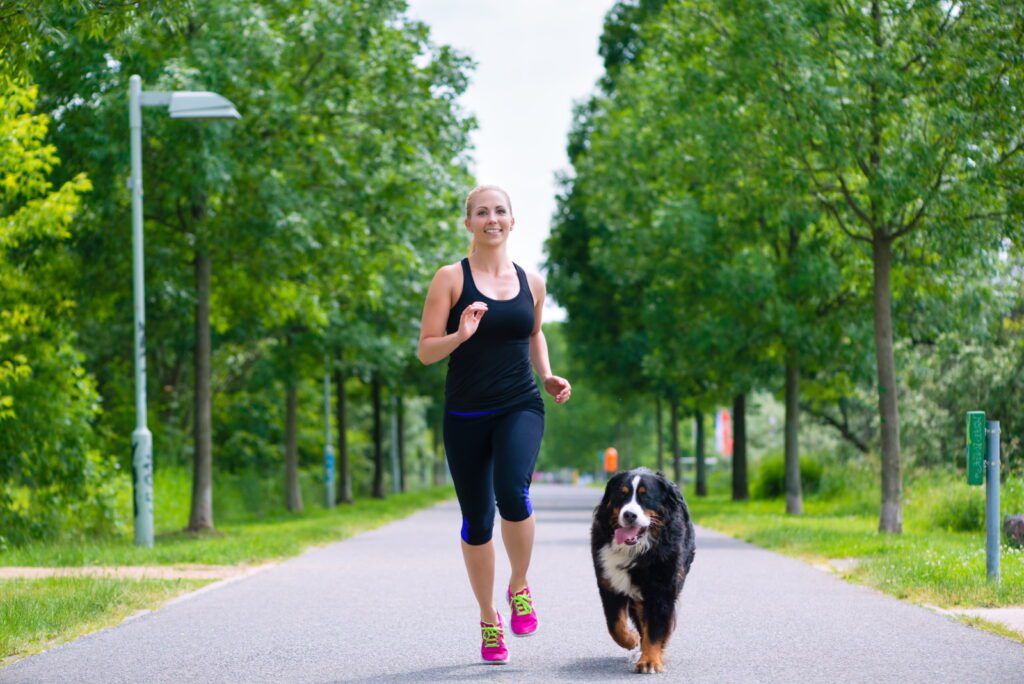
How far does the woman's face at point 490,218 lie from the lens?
6.95 meters

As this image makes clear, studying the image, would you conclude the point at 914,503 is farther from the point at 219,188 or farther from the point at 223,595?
the point at 223,595

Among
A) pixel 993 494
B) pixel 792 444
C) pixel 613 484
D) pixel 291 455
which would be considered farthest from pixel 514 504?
pixel 291 455

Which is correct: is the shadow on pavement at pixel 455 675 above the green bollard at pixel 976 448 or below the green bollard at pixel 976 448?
below

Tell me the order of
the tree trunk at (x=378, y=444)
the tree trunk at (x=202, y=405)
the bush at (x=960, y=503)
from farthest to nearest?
the tree trunk at (x=378, y=444), the tree trunk at (x=202, y=405), the bush at (x=960, y=503)

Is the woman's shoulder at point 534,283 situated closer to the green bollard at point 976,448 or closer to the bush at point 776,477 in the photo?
the green bollard at point 976,448

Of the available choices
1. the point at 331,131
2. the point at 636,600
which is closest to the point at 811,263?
the point at 331,131

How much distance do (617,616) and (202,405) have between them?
14798mm

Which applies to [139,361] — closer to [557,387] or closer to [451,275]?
[451,275]

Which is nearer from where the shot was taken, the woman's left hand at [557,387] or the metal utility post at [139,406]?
the woman's left hand at [557,387]

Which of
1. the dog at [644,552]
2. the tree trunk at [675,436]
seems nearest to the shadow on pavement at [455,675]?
the dog at [644,552]

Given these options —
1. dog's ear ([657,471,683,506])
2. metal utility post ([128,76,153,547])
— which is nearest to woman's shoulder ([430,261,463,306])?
dog's ear ([657,471,683,506])

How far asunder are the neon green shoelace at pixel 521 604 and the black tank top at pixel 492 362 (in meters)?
0.95

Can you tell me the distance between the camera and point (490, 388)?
682 centimetres

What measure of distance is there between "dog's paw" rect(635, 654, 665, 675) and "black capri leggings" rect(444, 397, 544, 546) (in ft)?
2.79
